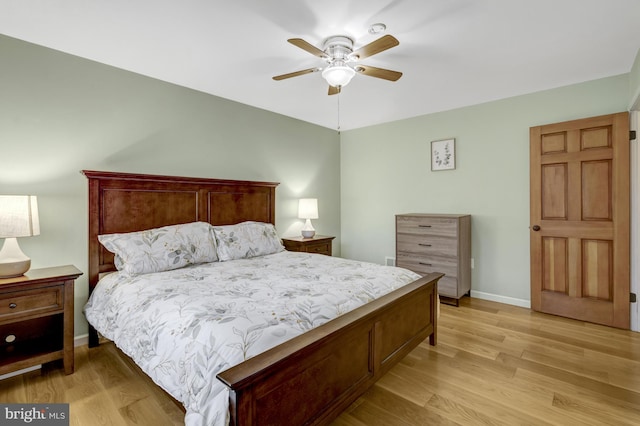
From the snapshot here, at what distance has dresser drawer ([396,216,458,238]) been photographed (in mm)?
3590

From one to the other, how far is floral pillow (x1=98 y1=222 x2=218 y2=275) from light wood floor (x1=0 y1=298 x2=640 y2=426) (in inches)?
28.9

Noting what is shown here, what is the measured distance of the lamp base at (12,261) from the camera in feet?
6.82

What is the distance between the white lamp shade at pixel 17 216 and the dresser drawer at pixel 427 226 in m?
3.50

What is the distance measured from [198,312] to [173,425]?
0.69 m

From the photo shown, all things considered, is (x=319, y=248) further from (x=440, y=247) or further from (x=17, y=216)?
(x=17, y=216)

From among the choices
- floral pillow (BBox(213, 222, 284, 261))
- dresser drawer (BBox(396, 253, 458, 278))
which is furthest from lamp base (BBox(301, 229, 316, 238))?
dresser drawer (BBox(396, 253, 458, 278))

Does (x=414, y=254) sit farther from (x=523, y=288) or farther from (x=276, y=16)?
(x=276, y=16)

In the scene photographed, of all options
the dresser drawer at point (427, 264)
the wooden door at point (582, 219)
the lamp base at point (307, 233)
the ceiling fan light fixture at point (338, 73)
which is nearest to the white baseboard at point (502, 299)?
the wooden door at point (582, 219)

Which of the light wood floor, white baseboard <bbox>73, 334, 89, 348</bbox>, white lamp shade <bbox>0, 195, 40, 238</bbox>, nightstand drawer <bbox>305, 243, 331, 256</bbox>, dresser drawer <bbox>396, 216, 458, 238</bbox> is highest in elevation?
white lamp shade <bbox>0, 195, 40, 238</bbox>

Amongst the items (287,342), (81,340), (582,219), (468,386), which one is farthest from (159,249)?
(582,219)

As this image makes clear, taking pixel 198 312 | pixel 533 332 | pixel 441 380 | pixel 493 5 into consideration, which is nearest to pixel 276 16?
pixel 493 5

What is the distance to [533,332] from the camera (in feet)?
9.52

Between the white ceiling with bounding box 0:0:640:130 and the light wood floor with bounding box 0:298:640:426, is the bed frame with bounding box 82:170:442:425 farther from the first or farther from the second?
the white ceiling with bounding box 0:0:640:130

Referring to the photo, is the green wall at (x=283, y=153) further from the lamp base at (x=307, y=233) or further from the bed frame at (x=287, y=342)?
the lamp base at (x=307, y=233)
